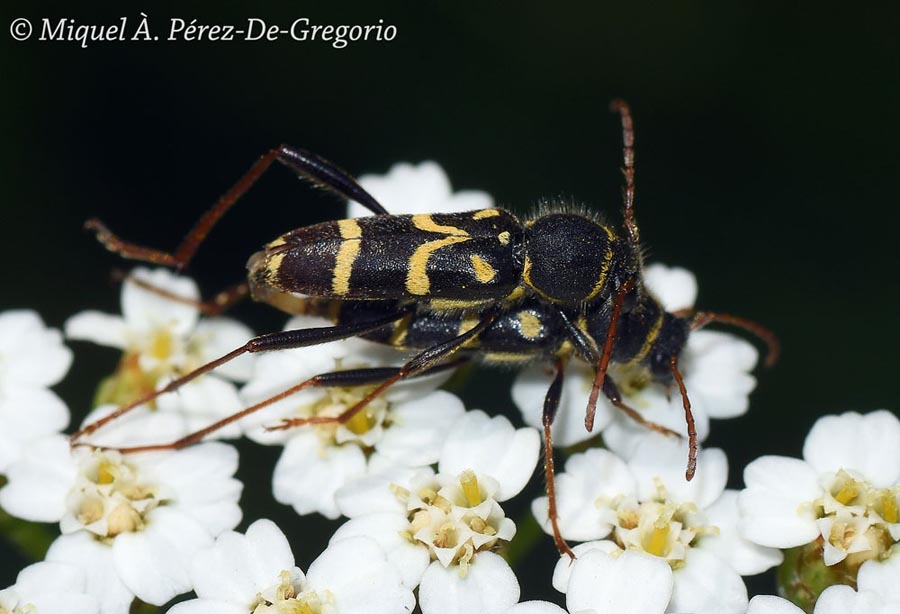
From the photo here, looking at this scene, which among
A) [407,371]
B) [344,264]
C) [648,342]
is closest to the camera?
[407,371]

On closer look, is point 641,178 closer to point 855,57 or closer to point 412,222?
point 855,57

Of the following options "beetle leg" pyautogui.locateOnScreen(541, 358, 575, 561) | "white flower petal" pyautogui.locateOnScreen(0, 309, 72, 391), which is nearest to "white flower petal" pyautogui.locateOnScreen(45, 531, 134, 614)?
"white flower petal" pyautogui.locateOnScreen(0, 309, 72, 391)

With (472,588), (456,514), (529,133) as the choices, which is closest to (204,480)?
(456,514)

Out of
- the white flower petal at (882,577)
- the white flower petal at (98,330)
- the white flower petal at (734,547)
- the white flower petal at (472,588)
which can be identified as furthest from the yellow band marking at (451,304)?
the white flower petal at (882,577)

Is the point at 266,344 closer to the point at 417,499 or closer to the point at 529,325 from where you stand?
the point at 417,499

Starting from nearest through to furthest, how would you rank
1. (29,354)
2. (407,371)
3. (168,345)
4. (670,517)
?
(670,517)
(407,371)
(29,354)
(168,345)

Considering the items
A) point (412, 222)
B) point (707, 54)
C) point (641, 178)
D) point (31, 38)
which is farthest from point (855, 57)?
point (31, 38)

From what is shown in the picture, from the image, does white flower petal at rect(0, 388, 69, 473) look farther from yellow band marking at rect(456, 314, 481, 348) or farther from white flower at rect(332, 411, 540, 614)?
yellow band marking at rect(456, 314, 481, 348)
